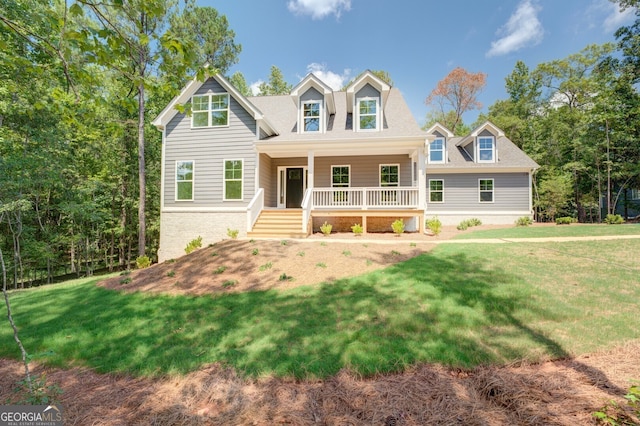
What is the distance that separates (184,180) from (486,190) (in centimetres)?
1736

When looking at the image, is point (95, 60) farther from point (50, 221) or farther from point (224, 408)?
point (50, 221)

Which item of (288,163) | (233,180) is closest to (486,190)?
(288,163)

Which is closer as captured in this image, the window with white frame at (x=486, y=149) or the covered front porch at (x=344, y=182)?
the covered front porch at (x=344, y=182)

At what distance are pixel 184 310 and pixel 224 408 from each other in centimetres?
268

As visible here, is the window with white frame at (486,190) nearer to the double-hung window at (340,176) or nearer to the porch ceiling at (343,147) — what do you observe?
the porch ceiling at (343,147)

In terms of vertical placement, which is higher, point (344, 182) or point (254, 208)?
point (344, 182)

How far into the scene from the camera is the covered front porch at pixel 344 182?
11.0 meters

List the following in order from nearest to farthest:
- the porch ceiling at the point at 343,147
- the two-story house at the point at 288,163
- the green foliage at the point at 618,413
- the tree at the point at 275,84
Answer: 1. the green foliage at the point at 618,413
2. the porch ceiling at the point at 343,147
3. the two-story house at the point at 288,163
4. the tree at the point at 275,84

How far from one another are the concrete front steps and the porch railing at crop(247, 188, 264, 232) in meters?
0.17

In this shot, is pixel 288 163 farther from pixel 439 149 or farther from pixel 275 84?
pixel 275 84

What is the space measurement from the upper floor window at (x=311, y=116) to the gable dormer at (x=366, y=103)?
5.39ft

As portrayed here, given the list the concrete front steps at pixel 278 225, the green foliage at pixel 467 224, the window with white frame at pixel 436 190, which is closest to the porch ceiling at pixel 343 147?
the concrete front steps at pixel 278 225

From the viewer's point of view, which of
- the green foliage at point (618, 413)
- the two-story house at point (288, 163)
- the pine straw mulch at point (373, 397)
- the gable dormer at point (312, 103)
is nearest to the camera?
the green foliage at point (618, 413)

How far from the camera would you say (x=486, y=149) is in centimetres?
1703
